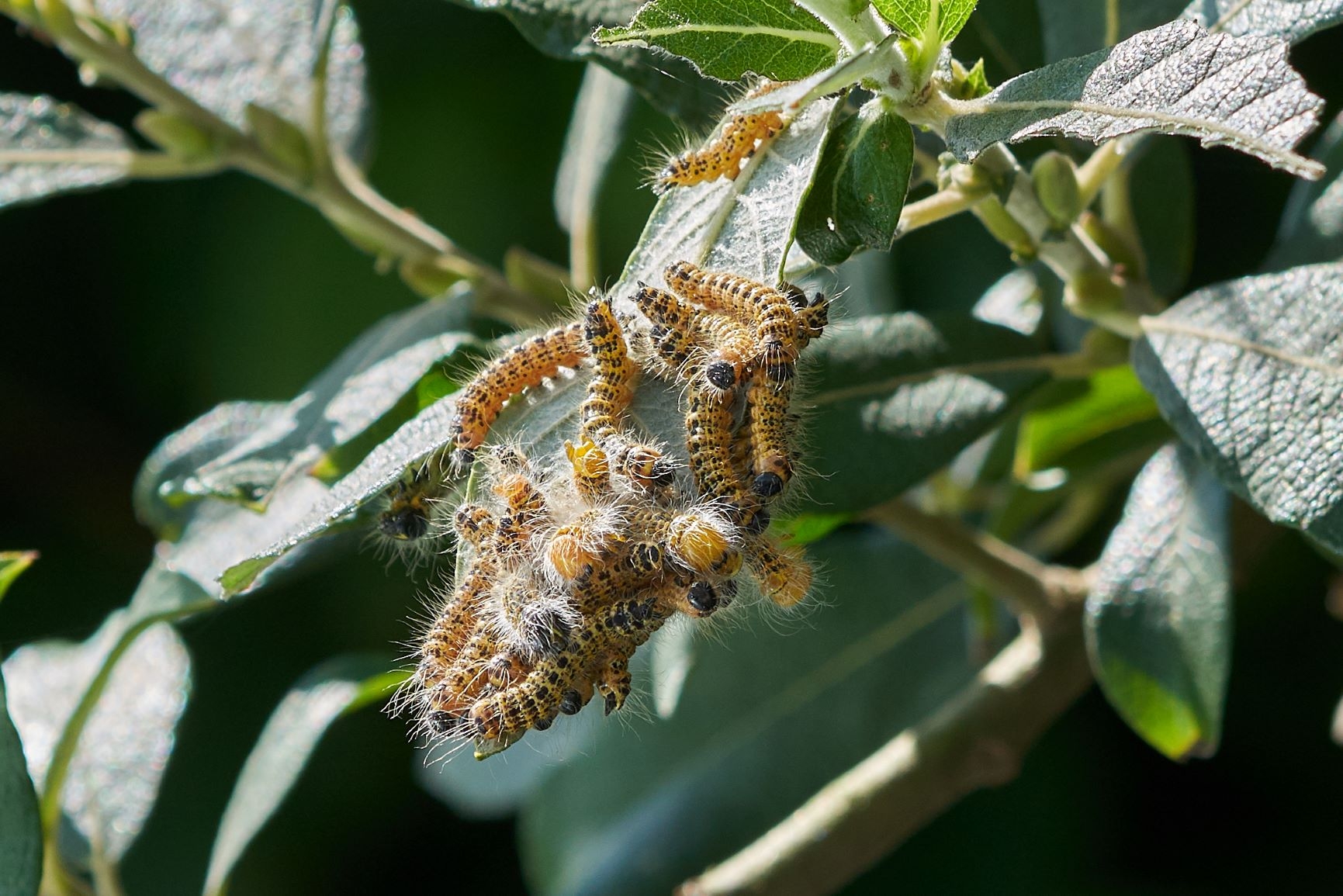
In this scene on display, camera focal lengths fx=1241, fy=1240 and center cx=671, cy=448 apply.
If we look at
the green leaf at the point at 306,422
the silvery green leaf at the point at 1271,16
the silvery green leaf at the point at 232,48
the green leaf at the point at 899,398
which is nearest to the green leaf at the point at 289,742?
the green leaf at the point at 306,422

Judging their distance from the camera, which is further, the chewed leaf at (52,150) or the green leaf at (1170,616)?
the chewed leaf at (52,150)

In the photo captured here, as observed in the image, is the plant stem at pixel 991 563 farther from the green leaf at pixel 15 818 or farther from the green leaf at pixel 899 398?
the green leaf at pixel 15 818

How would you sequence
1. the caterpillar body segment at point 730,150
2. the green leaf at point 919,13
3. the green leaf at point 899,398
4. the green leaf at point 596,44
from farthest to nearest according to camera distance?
1. the green leaf at point 899,398
2. the green leaf at point 596,44
3. the caterpillar body segment at point 730,150
4. the green leaf at point 919,13

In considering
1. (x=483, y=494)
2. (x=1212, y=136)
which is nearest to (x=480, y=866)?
(x=483, y=494)

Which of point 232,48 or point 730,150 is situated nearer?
point 730,150

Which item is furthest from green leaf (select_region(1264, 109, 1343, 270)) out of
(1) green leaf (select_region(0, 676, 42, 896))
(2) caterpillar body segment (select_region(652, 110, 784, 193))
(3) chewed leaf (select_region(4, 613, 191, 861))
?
(3) chewed leaf (select_region(4, 613, 191, 861))

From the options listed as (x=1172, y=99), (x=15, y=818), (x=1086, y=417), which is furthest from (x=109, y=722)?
(x=1172, y=99)

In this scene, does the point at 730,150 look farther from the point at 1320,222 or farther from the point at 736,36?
the point at 1320,222
